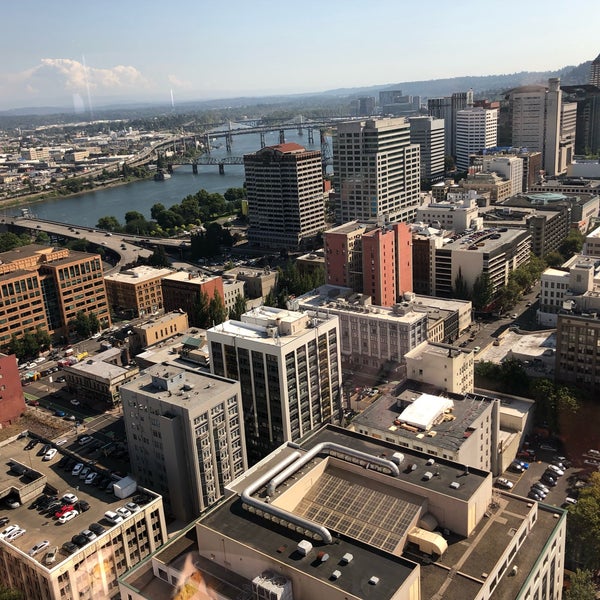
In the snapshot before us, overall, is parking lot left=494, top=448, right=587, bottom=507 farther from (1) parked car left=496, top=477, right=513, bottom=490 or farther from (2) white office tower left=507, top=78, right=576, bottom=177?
(2) white office tower left=507, top=78, right=576, bottom=177

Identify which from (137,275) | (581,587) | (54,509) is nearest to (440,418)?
(581,587)

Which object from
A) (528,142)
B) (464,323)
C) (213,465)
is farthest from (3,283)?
(528,142)

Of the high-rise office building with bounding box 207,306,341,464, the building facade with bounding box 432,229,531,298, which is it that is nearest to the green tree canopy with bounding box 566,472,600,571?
the high-rise office building with bounding box 207,306,341,464

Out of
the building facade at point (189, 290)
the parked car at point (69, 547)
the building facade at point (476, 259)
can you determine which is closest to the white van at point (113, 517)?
the parked car at point (69, 547)

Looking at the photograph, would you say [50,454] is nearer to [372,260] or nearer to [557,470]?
[557,470]

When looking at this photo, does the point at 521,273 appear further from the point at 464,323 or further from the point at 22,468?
the point at 22,468
